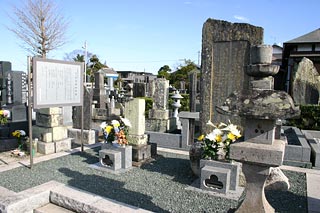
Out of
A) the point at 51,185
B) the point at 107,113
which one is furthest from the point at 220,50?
the point at 107,113

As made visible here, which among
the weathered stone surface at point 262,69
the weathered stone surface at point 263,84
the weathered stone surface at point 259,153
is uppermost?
the weathered stone surface at point 262,69

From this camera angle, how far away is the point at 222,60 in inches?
219

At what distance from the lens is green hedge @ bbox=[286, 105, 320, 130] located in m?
9.82

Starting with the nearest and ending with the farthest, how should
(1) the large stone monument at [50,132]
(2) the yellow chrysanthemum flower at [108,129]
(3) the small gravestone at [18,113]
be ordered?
(2) the yellow chrysanthemum flower at [108,129]
(1) the large stone monument at [50,132]
(3) the small gravestone at [18,113]

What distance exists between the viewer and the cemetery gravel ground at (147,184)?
3.82 m

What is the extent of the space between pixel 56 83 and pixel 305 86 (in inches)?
466

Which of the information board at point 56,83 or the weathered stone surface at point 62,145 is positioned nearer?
the information board at point 56,83

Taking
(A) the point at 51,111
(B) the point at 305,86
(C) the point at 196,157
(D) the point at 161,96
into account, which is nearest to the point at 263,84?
(C) the point at 196,157

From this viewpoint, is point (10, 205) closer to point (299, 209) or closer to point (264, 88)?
point (264, 88)

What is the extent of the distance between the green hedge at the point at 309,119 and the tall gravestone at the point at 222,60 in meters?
6.06

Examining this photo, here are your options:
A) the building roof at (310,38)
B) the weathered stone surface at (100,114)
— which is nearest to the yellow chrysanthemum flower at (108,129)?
the weathered stone surface at (100,114)

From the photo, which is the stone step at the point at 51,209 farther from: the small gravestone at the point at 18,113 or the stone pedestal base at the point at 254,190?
the small gravestone at the point at 18,113

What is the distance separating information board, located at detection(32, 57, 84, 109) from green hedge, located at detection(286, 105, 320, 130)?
8.77m

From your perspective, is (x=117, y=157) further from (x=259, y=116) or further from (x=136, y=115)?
(x=259, y=116)
